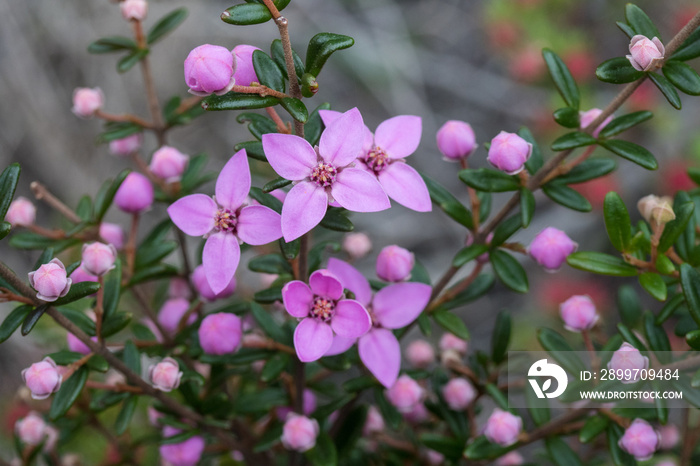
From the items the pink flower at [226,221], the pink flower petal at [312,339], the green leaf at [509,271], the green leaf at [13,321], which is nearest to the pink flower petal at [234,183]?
the pink flower at [226,221]

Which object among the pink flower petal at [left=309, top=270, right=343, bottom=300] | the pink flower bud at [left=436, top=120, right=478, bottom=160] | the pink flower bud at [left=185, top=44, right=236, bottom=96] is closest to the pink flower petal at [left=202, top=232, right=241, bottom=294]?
the pink flower petal at [left=309, top=270, right=343, bottom=300]

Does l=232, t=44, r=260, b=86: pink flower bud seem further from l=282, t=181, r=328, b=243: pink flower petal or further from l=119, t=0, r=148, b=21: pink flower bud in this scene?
l=119, t=0, r=148, b=21: pink flower bud

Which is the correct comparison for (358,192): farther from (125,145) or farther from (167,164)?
(125,145)

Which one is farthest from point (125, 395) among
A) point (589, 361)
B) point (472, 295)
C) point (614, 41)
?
point (614, 41)

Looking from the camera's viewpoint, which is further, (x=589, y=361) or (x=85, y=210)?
(x=85, y=210)

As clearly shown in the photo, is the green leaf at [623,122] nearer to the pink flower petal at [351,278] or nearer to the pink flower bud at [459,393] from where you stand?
the pink flower petal at [351,278]

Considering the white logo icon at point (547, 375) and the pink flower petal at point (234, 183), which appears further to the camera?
the white logo icon at point (547, 375)

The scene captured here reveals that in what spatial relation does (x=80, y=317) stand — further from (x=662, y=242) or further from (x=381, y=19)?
(x=381, y=19)
